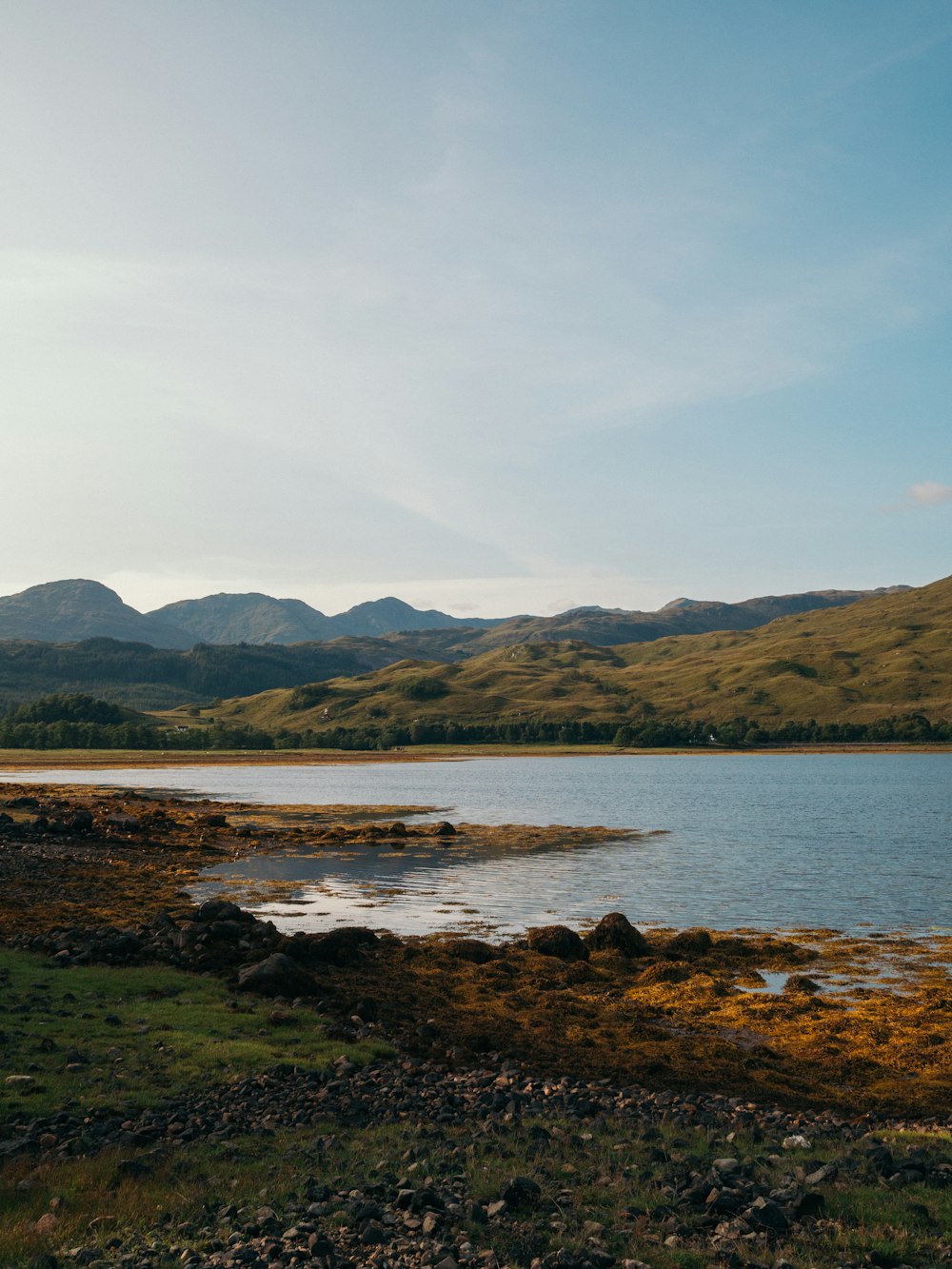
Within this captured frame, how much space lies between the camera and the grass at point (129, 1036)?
19.7 m

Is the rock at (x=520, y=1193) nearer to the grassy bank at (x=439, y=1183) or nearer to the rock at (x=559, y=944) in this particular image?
the grassy bank at (x=439, y=1183)

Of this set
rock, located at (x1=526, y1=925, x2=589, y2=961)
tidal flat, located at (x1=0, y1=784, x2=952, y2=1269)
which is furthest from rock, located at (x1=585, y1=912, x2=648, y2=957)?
rock, located at (x1=526, y1=925, x2=589, y2=961)

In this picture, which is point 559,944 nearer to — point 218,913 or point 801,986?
point 801,986

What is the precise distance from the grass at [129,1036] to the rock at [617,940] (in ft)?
53.7

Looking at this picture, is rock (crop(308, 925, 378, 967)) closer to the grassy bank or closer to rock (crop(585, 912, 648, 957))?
rock (crop(585, 912, 648, 957))

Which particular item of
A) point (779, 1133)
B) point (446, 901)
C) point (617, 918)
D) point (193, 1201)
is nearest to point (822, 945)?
point (617, 918)

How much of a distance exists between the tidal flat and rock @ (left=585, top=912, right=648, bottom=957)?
141 millimetres

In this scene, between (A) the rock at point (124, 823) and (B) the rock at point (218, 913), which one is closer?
(B) the rock at point (218, 913)

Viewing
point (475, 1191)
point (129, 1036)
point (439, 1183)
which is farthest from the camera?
point (129, 1036)

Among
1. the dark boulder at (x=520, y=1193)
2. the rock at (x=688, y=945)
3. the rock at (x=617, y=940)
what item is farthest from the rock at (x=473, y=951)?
the dark boulder at (x=520, y=1193)

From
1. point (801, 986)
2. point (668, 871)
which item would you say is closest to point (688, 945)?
point (801, 986)

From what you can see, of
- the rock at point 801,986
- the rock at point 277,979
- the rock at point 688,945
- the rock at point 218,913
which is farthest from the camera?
the rock at point 688,945

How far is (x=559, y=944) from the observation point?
39031 millimetres

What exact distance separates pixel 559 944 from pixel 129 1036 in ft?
66.0
